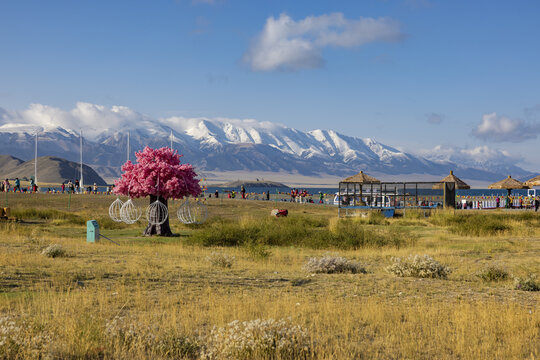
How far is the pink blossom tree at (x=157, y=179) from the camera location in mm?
21844

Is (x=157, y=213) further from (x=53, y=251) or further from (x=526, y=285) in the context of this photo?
(x=526, y=285)

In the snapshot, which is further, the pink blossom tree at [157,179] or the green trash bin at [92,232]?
the pink blossom tree at [157,179]

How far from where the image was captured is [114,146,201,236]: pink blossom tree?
21.8 m

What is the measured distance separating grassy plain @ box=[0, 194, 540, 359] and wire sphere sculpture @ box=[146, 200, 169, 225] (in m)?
2.74

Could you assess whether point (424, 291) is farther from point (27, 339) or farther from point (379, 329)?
point (27, 339)

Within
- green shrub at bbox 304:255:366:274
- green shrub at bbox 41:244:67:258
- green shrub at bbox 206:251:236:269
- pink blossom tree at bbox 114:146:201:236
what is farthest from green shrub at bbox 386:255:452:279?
pink blossom tree at bbox 114:146:201:236

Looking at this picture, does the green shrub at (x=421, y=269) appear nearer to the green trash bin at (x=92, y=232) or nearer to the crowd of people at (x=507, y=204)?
the green trash bin at (x=92, y=232)

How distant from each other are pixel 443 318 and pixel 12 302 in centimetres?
666

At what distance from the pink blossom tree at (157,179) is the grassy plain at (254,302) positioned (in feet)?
9.91

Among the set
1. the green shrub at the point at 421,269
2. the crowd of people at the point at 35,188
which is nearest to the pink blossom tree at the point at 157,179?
the green shrub at the point at 421,269

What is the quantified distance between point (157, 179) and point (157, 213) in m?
1.38

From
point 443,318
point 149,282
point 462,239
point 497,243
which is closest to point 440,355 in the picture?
point 443,318

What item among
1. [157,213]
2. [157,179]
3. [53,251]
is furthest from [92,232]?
[53,251]

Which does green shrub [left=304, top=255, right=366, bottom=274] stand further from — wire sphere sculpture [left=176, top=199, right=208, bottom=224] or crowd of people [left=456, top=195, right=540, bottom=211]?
crowd of people [left=456, top=195, right=540, bottom=211]
